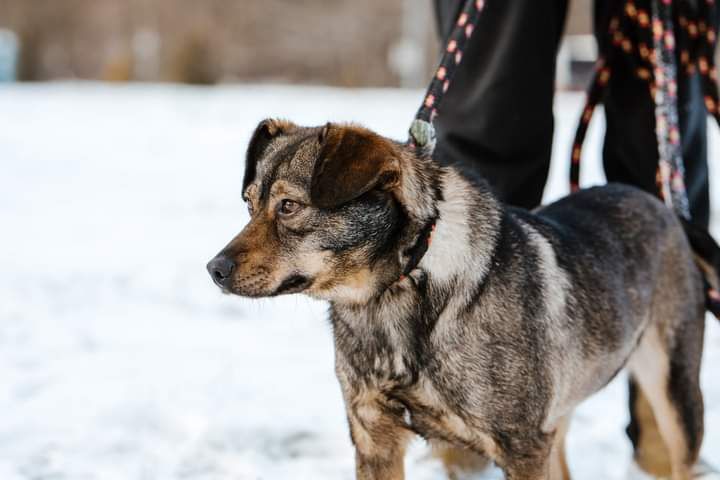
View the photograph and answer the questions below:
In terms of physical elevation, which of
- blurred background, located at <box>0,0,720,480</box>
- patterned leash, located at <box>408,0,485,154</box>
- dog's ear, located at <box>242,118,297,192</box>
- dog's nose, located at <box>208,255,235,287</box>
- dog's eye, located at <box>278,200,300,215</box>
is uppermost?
patterned leash, located at <box>408,0,485,154</box>

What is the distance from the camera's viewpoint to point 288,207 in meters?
2.45

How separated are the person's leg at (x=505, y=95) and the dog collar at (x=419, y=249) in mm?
1095

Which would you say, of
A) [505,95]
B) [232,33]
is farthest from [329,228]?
[232,33]

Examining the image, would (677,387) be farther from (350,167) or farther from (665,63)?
(350,167)

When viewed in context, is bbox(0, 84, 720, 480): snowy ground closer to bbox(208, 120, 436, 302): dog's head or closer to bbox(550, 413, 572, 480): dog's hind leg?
→ bbox(550, 413, 572, 480): dog's hind leg

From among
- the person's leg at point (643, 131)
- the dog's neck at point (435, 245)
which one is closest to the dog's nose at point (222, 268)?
the dog's neck at point (435, 245)

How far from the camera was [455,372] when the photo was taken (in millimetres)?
2367

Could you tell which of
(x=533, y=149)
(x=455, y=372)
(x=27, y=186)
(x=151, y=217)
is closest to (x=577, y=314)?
(x=455, y=372)

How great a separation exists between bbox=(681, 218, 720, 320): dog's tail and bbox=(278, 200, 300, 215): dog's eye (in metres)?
1.81

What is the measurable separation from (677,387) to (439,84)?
1.45 meters

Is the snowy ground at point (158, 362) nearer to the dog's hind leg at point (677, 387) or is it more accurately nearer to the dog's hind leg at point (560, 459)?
the dog's hind leg at point (560, 459)

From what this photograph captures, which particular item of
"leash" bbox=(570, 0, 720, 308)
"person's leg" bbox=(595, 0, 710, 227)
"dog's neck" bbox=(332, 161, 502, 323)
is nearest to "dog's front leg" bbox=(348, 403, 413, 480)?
"dog's neck" bbox=(332, 161, 502, 323)

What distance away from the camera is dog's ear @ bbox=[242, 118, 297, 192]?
274 cm

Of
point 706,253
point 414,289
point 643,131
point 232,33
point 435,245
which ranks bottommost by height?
point 232,33
